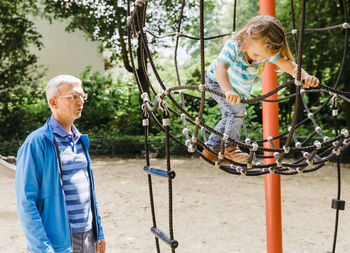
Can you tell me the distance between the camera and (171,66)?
2380cm

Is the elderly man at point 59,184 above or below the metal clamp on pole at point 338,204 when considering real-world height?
above

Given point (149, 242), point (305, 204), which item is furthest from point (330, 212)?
point (149, 242)

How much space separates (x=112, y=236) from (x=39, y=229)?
8.82ft

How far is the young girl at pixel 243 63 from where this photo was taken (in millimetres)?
1781

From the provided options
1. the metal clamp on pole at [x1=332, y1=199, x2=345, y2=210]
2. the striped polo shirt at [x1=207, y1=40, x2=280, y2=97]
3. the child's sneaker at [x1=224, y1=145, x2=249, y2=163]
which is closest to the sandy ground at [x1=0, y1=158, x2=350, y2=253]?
the metal clamp on pole at [x1=332, y1=199, x2=345, y2=210]

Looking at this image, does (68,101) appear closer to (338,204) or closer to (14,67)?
(338,204)

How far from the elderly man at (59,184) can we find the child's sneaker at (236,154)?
2.58ft

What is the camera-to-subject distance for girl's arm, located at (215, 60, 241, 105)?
1.74 m

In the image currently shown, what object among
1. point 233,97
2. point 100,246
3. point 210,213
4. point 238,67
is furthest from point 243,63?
point 210,213

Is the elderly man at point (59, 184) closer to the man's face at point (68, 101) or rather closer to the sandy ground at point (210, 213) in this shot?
the man's face at point (68, 101)

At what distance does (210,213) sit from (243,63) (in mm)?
3188

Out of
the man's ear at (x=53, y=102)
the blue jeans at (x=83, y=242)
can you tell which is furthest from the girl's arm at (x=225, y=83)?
the blue jeans at (x=83, y=242)

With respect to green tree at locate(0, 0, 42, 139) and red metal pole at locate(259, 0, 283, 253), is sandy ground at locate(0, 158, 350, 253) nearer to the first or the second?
red metal pole at locate(259, 0, 283, 253)

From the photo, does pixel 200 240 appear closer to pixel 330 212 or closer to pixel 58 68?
pixel 330 212
